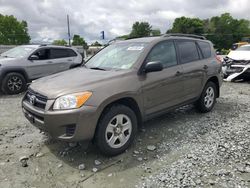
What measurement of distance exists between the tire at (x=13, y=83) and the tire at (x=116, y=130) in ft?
19.3

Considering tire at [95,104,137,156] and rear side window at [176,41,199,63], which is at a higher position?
rear side window at [176,41,199,63]

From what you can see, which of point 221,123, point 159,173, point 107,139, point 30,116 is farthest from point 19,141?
point 221,123

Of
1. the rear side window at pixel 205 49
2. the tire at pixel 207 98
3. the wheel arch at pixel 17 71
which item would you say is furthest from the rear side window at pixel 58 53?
the tire at pixel 207 98

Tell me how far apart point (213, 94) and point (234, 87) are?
3.87 meters

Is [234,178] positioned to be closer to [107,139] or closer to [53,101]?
[107,139]

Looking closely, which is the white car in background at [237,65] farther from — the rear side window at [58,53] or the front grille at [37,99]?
the front grille at [37,99]

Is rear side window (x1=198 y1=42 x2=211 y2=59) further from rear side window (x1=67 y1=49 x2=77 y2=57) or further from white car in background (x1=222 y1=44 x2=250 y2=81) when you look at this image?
rear side window (x1=67 y1=49 x2=77 y2=57)

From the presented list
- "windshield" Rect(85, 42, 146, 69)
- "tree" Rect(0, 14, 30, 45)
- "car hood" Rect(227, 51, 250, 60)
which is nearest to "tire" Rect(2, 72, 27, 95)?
"windshield" Rect(85, 42, 146, 69)

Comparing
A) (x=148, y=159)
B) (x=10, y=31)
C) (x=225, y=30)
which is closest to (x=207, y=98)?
(x=148, y=159)

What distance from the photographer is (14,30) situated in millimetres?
58406

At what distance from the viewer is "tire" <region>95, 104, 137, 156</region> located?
3.57m

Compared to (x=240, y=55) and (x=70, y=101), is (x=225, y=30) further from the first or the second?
(x=70, y=101)

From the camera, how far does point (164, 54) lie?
470cm

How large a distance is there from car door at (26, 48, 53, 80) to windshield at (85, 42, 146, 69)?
14.7 ft
